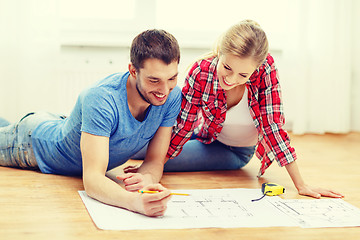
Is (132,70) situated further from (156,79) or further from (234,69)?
(234,69)

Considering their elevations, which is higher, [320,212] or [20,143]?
[20,143]

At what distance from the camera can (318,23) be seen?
3639 mm

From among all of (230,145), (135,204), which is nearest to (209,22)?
(230,145)

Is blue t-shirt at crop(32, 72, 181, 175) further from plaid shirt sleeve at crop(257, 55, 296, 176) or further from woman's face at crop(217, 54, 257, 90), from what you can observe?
plaid shirt sleeve at crop(257, 55, 296, 176)

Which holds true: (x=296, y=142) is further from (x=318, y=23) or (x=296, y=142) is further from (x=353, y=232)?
(x=353, y=232)

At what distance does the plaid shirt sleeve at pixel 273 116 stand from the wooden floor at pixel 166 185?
5.8 inches

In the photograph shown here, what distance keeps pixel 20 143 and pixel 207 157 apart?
0.81 meters

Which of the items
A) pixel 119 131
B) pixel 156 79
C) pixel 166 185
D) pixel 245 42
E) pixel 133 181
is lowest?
A: pixel 166 185

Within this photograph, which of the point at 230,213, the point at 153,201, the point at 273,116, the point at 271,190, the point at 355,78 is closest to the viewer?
the point at 153,201

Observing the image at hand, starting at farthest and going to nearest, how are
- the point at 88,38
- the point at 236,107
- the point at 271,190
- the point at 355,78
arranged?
the point at 355,78 < the point at 88,38 < the point at 236,107 < the point at 271,190

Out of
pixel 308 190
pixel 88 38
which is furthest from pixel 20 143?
pixel 88 38

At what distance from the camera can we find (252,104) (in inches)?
78.1

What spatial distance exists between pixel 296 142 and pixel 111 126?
6.27 feet

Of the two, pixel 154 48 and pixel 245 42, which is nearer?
pixel 154 48
